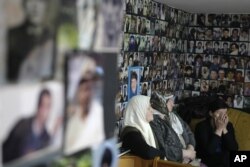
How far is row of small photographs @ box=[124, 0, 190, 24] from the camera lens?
8.05 feet

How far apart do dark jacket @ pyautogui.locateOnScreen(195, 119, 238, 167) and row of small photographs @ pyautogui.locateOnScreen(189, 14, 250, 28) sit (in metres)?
1.05

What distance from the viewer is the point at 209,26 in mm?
3480

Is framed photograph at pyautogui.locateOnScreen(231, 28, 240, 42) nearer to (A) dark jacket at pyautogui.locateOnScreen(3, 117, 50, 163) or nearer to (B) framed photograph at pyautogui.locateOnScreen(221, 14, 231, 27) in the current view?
(B) framed photograph at pyautogui.locateOnScreen(221, 14, 231, 27)

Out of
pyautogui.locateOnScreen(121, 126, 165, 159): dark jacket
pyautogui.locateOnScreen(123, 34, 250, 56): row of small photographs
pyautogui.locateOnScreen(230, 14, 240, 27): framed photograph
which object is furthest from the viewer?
pyautogui.locateOnScreen(230, 14, 240, 27): framed photograph

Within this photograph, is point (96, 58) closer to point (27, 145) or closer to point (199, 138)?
point (27, 145)

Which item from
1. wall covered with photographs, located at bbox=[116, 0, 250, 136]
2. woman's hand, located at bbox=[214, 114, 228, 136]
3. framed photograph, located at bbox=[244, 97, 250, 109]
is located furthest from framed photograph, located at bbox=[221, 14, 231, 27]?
woman's hand, located at bbox=[214, 114, 228, 136]

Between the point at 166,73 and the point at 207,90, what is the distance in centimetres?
60

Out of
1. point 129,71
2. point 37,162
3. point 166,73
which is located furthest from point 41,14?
point 166,73

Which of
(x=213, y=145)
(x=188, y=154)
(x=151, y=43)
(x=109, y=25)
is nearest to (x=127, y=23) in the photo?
(x=151, y=43)

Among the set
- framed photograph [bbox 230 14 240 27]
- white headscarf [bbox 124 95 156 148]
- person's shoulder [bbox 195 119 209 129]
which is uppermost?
framed photograph [bbox 230 14 240 27]

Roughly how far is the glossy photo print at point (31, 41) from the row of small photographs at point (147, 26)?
1897 mm

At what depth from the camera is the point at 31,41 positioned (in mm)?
445

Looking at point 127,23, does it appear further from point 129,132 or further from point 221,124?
point 221,124

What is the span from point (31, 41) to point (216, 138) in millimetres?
2420
